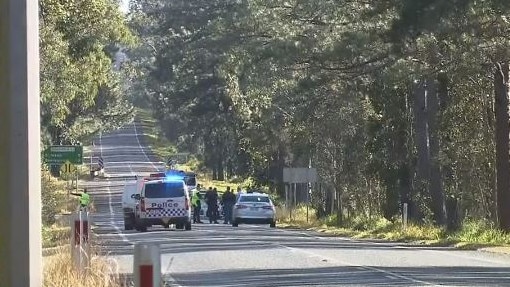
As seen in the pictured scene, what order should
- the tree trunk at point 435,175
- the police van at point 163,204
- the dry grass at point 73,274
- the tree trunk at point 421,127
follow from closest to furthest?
1. the dry grass at point 73,274
2. the police van at point 163,204
3. the tree trunk at point 435,175
4. the tree trunk at point 421,127

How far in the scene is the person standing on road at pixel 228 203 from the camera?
5056cm

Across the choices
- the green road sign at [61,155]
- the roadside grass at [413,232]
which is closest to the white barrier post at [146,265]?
the roadside grass at [413,232]

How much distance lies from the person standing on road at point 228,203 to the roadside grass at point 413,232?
90.7 inches

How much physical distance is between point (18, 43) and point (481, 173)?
132 feet

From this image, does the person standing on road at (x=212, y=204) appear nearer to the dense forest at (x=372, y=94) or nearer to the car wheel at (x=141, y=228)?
the dense forest at (x=372, y=94)

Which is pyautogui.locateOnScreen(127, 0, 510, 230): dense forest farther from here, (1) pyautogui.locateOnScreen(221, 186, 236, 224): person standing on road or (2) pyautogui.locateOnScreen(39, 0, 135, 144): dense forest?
(2) pyautogui.locateOnScreen(39, 0, 135, 144): dense forest

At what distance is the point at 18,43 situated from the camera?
29.8ft

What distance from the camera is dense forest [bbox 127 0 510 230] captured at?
1086 inches

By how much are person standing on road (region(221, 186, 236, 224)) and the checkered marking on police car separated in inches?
474

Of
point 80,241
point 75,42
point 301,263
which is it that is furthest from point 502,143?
point 80,241

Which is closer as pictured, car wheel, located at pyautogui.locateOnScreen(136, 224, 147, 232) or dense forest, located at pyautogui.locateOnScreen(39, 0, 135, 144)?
dense forest, located at pyautogui.locateOnScreen(39, 0, 135, 144)

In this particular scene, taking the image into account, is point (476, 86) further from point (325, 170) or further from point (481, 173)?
point (325, 170)

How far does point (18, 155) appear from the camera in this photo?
897cm

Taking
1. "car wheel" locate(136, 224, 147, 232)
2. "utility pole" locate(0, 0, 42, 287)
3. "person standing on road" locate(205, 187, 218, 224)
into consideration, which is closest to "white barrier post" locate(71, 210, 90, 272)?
"utility pole" locate(0, 0, 42, 287)
